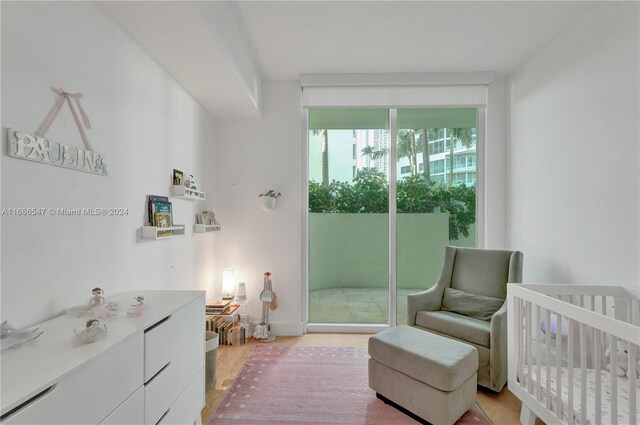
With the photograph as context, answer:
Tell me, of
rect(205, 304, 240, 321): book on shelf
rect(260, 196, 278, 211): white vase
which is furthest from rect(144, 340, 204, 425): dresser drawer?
rect(260, 196, 278, 211): white vase

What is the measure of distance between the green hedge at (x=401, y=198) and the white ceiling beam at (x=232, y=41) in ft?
3.82

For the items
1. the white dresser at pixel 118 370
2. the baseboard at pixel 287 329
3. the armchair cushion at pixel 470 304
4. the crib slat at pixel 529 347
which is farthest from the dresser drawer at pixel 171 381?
the armchair cushion at pixel 470 304

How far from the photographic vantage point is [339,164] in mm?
3328

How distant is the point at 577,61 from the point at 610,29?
0.90 feet

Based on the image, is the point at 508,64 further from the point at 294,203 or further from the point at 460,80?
the point at 294,203

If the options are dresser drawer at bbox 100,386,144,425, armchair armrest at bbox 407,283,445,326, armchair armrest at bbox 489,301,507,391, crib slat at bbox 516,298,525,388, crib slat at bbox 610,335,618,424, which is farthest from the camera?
armchair armrest at bbox 407,283,445,326

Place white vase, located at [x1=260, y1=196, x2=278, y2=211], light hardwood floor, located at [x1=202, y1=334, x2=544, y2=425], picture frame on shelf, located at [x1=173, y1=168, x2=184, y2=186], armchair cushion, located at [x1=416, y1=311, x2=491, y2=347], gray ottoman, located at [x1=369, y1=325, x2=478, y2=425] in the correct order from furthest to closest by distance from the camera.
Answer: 1. white vase, located at [x1=260, y1=196, x2=278, y2=211]
2. picture frame on shelf, located at [x1=173, y1=168, x2=184, y2=186]
3. armchair cushion, located at [x1=416, y1=311, x2=491, y2=347]
4. light hardwood floor, located at [x1=202, y1=334, x2=544, y2=425]
5. gray ottoman, located at [x1=369, y1=325, x2=478, y2=425]

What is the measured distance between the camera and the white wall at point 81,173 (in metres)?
1.13

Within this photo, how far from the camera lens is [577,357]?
A: 214 cm

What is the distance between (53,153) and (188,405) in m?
1.37

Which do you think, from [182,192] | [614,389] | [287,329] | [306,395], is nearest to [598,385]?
[614,389]

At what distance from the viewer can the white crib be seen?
4.08 feet

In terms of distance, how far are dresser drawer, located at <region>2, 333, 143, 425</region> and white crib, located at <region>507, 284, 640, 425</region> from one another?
1.80 meters

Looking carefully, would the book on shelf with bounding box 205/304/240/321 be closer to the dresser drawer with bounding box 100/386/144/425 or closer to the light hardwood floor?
the light hardwood floor
